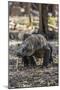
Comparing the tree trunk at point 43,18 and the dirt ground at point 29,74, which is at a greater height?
the tree trunk at point 43,18

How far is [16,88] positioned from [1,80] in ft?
0.44

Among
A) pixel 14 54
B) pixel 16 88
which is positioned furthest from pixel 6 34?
pixel 16 88

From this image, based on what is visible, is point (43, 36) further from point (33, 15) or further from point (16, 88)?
point (16, 88)

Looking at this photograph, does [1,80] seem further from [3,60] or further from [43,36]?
[43,36]

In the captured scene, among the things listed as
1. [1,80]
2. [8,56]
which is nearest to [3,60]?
[8,56]

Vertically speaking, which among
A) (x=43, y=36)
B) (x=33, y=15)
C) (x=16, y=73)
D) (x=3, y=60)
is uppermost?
(x=33, y=15)

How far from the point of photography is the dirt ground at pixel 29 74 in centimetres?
144

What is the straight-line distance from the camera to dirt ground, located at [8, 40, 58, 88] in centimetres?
144

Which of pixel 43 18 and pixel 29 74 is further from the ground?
pixel 43 18

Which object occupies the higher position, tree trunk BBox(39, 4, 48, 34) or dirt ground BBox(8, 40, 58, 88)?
tree trunk BBox(39, 4, 48, 34)

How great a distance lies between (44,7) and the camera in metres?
1.50

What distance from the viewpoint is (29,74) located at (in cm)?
147

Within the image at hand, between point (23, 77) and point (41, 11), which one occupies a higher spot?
point (41, 11)

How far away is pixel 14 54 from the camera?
57.1 inches
